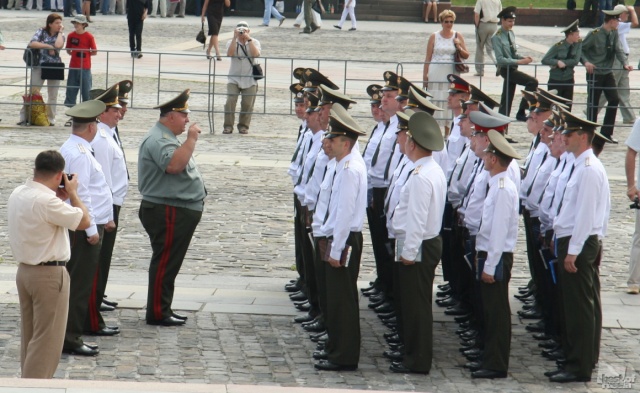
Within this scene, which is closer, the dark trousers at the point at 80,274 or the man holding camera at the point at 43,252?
the man holding camera at the point at 43,252

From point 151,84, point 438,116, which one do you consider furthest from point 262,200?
point 151,84

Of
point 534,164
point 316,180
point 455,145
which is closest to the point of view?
point 316,180

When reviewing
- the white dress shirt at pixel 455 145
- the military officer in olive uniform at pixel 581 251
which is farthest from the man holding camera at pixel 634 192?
the military officer in olive uniform at pixel 581 251

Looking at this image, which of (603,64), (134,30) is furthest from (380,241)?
(134,30)

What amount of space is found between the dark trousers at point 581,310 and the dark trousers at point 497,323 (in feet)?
1.40

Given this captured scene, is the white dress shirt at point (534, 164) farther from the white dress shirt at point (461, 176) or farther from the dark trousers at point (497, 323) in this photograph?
the dark trousers at point (497, 323)

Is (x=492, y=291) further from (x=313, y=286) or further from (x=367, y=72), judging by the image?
(x=367, y=72)

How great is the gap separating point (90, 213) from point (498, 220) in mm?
3126

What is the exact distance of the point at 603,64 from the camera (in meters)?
19.1

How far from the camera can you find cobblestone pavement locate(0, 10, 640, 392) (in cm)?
820

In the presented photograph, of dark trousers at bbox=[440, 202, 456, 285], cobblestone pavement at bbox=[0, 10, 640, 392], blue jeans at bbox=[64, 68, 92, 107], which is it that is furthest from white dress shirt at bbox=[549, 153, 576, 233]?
blue jeans at bbox=[64, 68, 92, 107]

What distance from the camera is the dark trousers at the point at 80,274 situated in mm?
8680

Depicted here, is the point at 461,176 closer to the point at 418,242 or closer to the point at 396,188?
the point at 396,188

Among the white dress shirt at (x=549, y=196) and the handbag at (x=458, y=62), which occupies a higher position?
the handbag at (x=458, y=62)
